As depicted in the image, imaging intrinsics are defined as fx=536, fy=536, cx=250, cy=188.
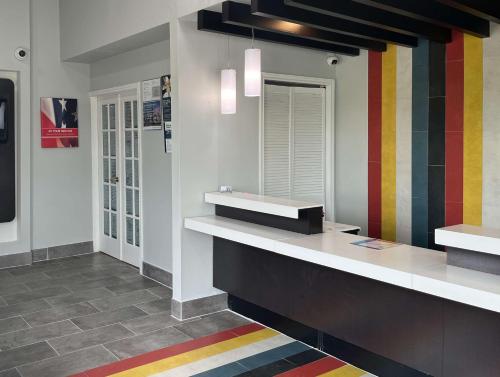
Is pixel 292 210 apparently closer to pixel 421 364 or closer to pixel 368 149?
pixel 421 364

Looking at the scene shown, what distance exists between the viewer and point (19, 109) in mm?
6602

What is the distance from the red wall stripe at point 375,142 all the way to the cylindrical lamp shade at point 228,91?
168 cm

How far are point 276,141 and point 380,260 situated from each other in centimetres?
253

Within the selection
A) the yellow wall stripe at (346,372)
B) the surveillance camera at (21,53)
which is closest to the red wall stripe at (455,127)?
the yellow wall stripe at (346,372)

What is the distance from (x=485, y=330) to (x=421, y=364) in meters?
0.50

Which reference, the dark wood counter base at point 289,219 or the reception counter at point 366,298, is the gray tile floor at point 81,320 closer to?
the reception counter at point 366,298

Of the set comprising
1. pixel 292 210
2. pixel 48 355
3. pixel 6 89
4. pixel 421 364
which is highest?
pixel 6 89

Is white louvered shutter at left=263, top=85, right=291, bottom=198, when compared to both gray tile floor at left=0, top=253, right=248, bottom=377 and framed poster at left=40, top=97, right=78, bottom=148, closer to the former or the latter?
gray tile floor at left=0, top=253, right=248, bottom=377

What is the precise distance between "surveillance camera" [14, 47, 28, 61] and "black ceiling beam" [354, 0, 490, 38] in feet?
15.2

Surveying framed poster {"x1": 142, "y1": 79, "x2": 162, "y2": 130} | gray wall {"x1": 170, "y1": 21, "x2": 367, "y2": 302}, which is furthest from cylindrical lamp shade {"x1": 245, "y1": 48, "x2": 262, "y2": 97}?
framed poster {"x1": 142, "y1": 79, "x2": 162, "y2": 130}

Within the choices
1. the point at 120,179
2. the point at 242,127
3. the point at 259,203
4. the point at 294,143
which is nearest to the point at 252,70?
the point at 242,127

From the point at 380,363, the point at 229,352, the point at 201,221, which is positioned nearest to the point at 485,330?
the point at 380,363

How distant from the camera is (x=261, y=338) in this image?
4234 mm

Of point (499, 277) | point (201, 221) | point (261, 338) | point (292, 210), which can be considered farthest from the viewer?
point (201, 221)
